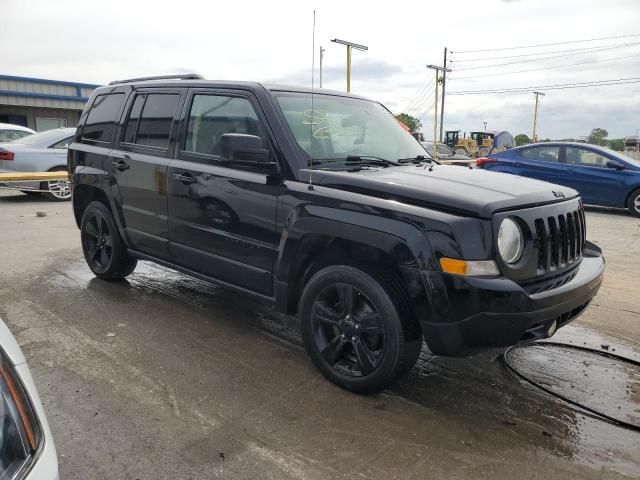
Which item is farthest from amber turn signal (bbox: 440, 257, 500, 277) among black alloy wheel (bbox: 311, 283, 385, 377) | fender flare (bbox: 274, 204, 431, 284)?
black alloy wheel (bbox: 311, 283, 385, 377)

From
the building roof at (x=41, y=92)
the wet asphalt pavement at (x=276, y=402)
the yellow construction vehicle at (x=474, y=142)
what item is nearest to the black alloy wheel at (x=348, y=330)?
the wet asphalt pavement at (x=276, y=402)

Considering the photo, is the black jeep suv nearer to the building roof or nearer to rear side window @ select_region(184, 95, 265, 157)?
rear side window @ select_region(184, 95, 265, 157)

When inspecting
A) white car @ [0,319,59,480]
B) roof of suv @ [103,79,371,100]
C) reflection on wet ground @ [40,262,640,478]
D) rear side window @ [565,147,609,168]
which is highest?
roof of suv @ [103,79,371,100]

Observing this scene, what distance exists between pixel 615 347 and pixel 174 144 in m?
3.88

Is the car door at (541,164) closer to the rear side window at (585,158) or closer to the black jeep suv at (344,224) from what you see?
the rear side window at (585,158)

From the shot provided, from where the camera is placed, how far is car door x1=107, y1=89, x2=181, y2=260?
450 cm

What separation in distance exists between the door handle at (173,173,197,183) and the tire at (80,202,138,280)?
1314 millimetres

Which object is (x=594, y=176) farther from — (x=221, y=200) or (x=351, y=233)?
(x=351, y=233)

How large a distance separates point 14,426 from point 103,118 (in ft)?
14.8

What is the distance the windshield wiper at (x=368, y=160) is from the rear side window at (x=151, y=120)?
164cm

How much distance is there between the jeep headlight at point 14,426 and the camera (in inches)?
52.9

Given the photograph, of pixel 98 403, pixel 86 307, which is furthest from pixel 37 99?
pixel 98 403

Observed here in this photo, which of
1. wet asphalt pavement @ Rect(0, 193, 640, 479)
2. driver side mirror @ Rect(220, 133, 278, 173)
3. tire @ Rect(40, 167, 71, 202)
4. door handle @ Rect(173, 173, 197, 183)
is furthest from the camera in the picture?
tire @ Rect(40, 167, 71, 202)

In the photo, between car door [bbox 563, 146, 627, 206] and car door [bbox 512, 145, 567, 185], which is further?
car door [bbox 512, 145, 567, 185]
